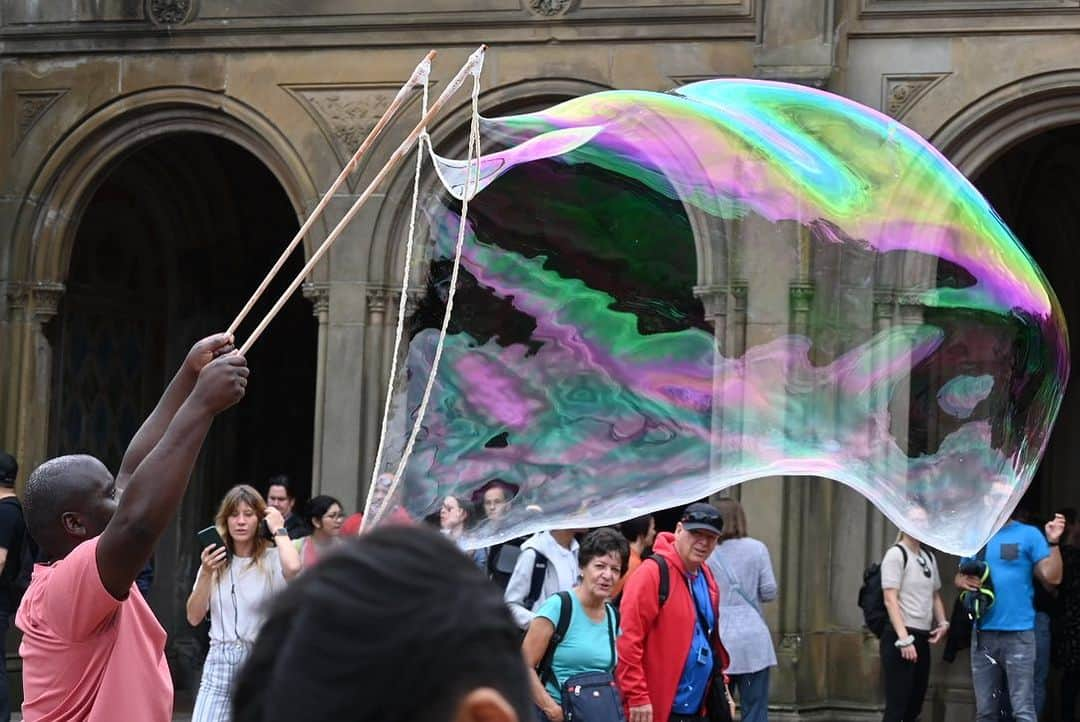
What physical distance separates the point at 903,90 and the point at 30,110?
6.39 m

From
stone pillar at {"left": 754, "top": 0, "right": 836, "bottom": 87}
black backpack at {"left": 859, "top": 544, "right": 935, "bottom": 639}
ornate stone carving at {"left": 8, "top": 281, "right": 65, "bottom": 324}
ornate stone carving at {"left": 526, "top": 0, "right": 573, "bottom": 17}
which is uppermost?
ornate stone carving at {"left": 526, "top": 0, "right": 573, "bottom": 17}

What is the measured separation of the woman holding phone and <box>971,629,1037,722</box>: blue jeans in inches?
177

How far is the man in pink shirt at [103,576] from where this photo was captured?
3572mm

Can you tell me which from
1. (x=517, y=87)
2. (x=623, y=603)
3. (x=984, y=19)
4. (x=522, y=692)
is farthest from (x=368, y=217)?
(x=522, y=692)

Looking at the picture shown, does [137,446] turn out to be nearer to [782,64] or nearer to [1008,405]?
[1008,405]

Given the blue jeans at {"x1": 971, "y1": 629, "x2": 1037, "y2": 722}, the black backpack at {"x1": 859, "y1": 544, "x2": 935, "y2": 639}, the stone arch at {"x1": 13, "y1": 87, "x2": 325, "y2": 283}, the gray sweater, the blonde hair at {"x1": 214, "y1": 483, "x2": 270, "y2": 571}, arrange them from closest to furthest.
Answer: the blonde hair at {"x1": 214, "y1": 483, "x2": 270, "y2": 571} < the gray sweater < the blue jeans at {"x1": 971, "y1": 629, "x2": 1037, "y2": 722} < the black backpack at {"x1": 859, "y1": 544, "x2": 935, "y2": 639} < the stone arch at {"x1": 13, "y1": 87, "x2": 325, "y2": 283}

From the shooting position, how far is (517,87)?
1321cm

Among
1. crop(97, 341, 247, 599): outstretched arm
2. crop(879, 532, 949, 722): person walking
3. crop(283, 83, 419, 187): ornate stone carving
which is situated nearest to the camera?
crop(97, 341, 247, 599): outstretched arm

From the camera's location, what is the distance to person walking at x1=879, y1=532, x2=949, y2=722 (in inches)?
429

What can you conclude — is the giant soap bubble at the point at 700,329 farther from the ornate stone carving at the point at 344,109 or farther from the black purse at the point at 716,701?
the ornate stone carving at the point at 344,109

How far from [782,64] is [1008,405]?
6472 millimetres

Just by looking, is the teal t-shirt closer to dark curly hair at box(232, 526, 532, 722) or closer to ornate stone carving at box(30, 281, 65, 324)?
dark curly hair at box(232, 526, 532, 722)

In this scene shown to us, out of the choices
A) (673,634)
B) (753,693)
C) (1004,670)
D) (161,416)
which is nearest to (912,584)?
(1004,670)

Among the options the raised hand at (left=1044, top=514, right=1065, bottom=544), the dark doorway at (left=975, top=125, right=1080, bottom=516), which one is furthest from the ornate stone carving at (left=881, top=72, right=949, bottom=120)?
the raised hand at (left=1044, top=514, right=1065, bottom=544)
